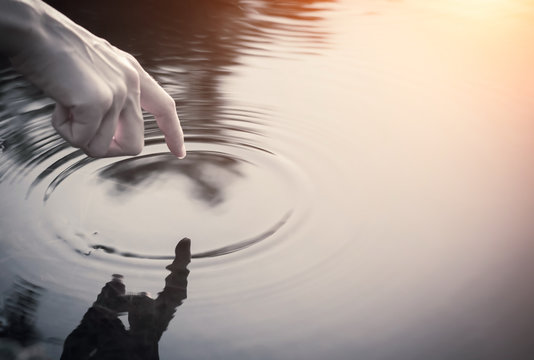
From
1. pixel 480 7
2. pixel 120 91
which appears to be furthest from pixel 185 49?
pixel 480 7

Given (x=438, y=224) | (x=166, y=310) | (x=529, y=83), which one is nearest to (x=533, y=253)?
(x=438, y=224)

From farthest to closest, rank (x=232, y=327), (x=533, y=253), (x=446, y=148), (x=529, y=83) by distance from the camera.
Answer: (x=529, y=83) < (x=446, y=148) < (x=533, y=253) < (x=232, y=327)

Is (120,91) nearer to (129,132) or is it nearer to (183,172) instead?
(129,132)

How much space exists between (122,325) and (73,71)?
25 centimetres

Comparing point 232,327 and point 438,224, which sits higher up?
point 438,224

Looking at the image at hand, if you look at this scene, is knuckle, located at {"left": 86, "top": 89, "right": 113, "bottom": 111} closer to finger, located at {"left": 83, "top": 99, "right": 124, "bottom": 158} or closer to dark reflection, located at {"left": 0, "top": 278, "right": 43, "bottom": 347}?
finger, located at {"left": 83, "top": 99, "right": 124, "bottom": 158}

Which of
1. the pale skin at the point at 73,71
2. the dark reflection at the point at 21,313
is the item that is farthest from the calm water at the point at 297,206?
the pale skin at the point at 73,71

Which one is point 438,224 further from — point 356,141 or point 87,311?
point 87,311

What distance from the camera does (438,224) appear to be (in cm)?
64

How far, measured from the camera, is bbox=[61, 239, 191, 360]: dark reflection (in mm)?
457

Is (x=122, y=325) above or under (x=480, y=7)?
under

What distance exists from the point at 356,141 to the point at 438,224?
214 millimetres

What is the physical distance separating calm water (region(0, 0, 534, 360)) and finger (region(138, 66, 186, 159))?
0.24ft

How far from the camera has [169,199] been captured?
681 mm
